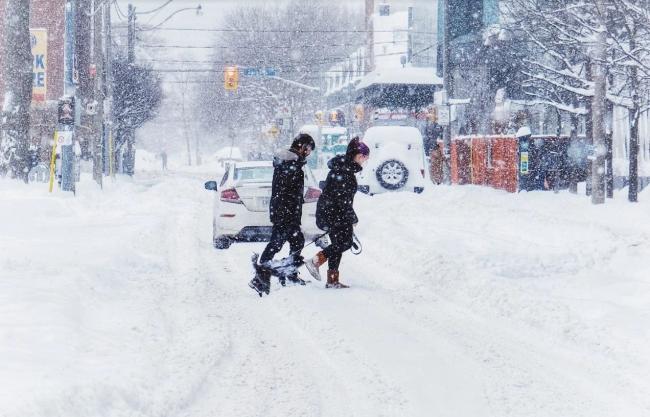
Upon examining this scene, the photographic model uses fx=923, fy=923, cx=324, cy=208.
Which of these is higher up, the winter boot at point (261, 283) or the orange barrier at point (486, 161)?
the orange barrier at point (486, 161)

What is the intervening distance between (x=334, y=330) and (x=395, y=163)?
17.8 metres

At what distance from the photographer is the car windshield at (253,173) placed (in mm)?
13898

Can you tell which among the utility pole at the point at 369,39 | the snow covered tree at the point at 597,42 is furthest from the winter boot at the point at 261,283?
the utility pole at the point at 369,39

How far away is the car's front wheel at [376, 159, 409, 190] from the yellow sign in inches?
872

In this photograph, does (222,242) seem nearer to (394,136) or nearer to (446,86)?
(394,136)

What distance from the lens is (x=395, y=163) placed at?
25.1 meters

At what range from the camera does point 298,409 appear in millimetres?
5266

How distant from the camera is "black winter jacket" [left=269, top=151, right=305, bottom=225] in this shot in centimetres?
941

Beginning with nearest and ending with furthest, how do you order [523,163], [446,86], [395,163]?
1. [395,163]
2. [523,163]
3. [446,86]

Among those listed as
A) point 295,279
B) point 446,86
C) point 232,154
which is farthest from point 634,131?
point 232,154

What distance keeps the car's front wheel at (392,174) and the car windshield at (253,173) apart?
36.0 ft

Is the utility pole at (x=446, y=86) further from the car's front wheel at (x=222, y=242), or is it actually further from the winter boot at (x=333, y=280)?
the winter boot at (x=333, y=280)

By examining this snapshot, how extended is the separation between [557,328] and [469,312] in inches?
41.3

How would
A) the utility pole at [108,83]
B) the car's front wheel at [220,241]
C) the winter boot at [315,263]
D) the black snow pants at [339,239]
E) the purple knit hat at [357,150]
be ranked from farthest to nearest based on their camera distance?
the utility pole at [108,83] → the car's front wheel at [220,241] → the winter boot at [315,263] → the black snow pants at [339,239] → the purple knit hat at [357,150]
